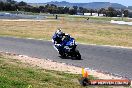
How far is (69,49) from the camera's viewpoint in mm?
21000

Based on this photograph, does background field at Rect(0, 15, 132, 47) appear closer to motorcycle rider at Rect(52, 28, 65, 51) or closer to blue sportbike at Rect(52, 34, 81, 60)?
motorcycle rider at Rect(52, 28, 65, 51)

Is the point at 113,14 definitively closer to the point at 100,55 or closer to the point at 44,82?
the point at 100,55

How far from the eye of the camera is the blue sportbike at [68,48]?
20.8 meters

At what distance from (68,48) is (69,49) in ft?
0.25

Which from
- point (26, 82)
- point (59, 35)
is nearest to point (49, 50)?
point (59, 35)

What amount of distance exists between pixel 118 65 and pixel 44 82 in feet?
22.7

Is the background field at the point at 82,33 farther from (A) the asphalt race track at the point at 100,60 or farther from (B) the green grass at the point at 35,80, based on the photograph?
(B) the green grass at the point at 35,80

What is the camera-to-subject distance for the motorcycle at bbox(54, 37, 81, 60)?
20800mm

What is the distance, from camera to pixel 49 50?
24250 millimetres

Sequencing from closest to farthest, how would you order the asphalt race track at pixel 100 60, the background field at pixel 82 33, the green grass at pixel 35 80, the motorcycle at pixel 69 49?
the green grass at pixel 35 80, the asphalt race track at pixel 100 60, the motorcycle at pixel 69 49, the background field at pixel 82 33

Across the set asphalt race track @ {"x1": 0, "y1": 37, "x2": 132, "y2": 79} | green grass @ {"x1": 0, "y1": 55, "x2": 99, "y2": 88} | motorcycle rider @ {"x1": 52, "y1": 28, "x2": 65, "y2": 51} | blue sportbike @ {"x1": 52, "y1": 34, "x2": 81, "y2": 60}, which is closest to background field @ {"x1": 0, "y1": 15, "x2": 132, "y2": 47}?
asphalt race track @ {"x1": 0, "y1": 37, "x2": 132, "y2": 79}

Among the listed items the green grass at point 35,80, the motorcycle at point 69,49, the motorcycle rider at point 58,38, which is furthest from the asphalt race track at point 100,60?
the green grass at point 35,80

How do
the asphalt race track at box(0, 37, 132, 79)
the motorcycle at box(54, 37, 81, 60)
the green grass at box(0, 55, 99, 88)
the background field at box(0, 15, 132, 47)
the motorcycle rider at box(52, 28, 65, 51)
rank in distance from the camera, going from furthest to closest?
the background field at box(0, 15, 132, 47) < the motorcycle rider at box(52, 28, 65, 51) < the motorcycle at box(54, 37, 81, 60) < the asphalt race track at box(0, 37, 132, 79) < the green grass at box(0, 55, 99, 88)

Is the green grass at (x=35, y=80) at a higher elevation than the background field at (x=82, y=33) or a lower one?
higher
